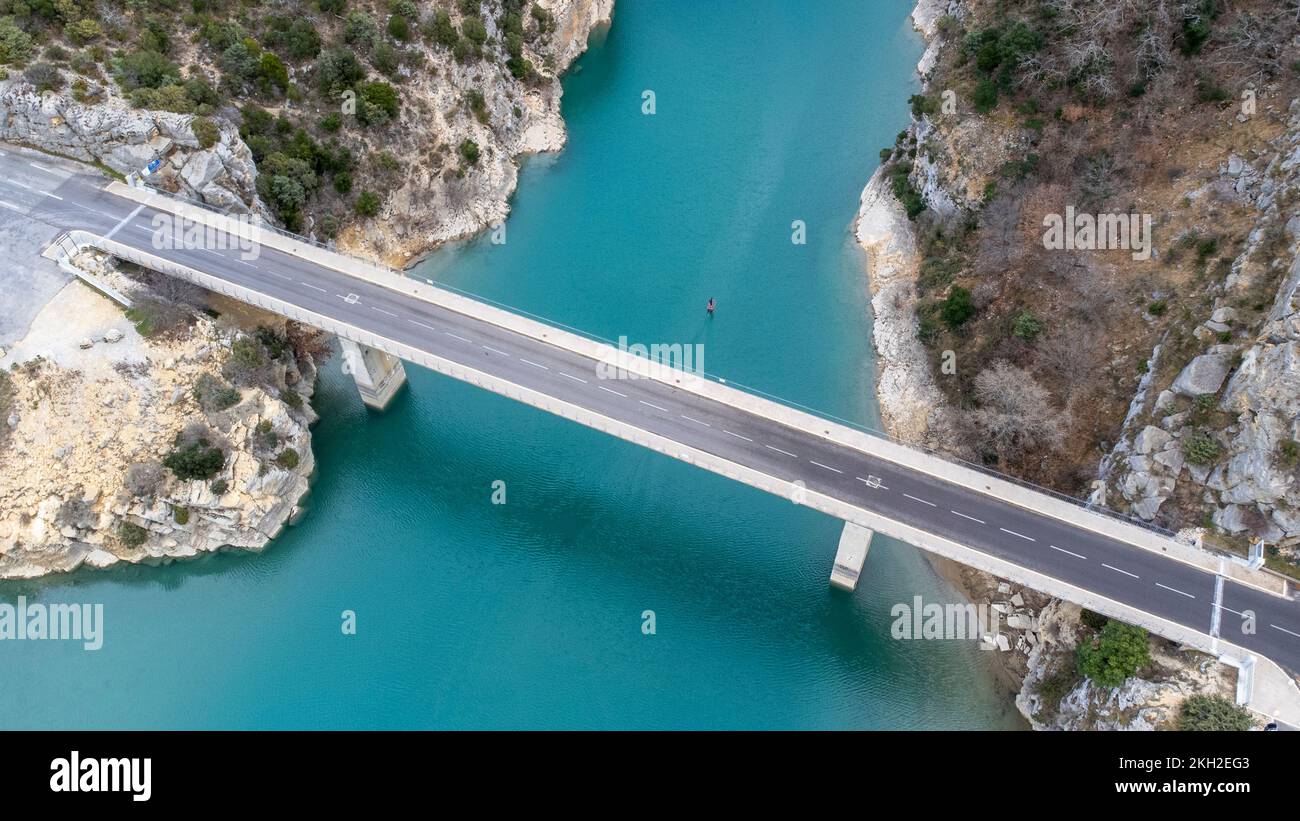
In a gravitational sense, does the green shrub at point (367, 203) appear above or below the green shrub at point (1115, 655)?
above

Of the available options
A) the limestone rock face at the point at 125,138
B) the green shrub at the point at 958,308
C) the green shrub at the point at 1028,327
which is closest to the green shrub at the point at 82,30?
the limestone rock face at the point at 125,138

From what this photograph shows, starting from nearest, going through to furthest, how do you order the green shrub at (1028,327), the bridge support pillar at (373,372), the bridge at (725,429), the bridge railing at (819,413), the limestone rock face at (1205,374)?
the bridge at (725,429), the limestone rock face at (1205,374), the bridge railing at (819,413), the green shrub at (1028,327), the bridge support pillar at (373,372)

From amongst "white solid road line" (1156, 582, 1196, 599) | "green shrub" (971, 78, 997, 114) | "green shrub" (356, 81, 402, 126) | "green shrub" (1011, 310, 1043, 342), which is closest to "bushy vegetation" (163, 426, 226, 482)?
"green shrub" (356, 81, 402, 126)

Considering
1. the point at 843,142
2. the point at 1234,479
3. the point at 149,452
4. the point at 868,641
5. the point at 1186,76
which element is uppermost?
the point at 843,142

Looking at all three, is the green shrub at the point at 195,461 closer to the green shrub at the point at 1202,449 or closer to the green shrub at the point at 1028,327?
the green shrub at the point at 1028,327

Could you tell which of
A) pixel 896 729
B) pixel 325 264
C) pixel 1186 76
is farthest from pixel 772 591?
pixel 1186 76

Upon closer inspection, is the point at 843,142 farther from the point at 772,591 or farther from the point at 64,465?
the point at 64,465
